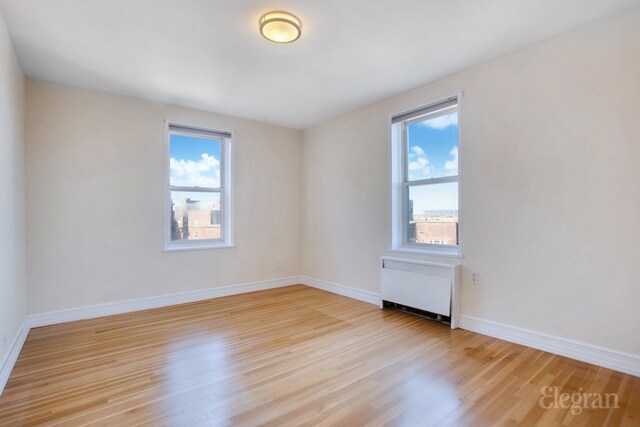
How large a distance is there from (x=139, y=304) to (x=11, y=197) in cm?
182

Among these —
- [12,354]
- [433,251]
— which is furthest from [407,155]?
[12,354]

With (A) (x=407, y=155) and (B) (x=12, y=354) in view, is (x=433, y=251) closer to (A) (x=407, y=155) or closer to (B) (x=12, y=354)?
(A) (x=407, y=155)

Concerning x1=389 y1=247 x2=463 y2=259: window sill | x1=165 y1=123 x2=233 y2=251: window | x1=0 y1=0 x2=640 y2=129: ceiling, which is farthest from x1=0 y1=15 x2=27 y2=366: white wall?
x1=389 y1=247 x2=463 y2=259: window sill

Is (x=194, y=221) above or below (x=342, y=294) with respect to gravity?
above

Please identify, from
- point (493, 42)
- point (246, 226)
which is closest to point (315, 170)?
point (246, 226)

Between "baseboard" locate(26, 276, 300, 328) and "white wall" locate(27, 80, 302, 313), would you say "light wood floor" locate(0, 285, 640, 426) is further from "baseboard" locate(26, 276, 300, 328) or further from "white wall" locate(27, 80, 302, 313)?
"white wall" locate(27, 80, 302, 313)

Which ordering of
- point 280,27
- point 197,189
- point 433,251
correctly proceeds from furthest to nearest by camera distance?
point 197,189 < point 433,251 < point 280,27

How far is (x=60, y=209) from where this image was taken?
11.2ft

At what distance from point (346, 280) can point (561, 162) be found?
9.64 feet

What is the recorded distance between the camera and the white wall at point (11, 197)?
2.30 m

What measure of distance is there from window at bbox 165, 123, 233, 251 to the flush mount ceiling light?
2352 millimetres

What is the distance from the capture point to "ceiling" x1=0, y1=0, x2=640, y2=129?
225 cm

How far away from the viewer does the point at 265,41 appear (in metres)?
2.67

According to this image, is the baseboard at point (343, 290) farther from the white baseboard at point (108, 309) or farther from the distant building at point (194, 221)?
the distant building at point (194, 221)
